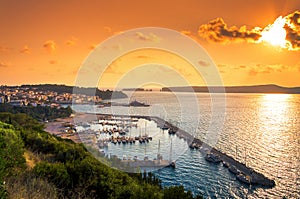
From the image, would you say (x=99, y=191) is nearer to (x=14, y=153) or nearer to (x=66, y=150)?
(x=14, y=153)

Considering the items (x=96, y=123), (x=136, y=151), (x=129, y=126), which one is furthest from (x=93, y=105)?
(x=136, y=151)

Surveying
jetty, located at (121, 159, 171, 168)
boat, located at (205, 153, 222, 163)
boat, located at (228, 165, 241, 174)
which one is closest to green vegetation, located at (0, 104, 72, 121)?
jetty, located at (121, 159, 171, 168)

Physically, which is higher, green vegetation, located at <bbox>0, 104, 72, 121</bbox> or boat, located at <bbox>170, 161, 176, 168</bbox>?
green vegetation, located at <bbox>0, 104, 72, 121</bbox>

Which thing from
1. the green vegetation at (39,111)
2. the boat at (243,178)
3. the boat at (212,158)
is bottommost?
the boat at (243,178)

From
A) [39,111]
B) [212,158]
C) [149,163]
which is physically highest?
[39,111]

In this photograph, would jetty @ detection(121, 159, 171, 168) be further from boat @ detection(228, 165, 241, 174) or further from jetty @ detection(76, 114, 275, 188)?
boat @ detection(228, 165, 241, 174)

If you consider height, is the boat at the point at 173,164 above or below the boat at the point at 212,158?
below

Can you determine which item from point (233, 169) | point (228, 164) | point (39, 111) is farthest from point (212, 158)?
point (39, 111)

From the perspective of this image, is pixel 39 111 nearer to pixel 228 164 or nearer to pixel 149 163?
pixel 149 163

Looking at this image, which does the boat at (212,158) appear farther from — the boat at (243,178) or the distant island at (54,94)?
the distant island at (54,94)

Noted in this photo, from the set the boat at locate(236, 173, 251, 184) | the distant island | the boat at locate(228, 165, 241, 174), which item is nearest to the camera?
the boat at locate(236, 173, 251, 184)

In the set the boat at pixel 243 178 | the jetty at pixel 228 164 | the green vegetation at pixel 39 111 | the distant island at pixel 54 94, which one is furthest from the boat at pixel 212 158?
the distant island at pixel 54 94

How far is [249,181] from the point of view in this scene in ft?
55.6

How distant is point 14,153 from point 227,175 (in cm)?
1628
